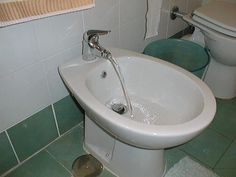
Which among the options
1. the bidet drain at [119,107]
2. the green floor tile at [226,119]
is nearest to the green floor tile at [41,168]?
the bidet drain at [119,107]

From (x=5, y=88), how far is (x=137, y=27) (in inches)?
27.8

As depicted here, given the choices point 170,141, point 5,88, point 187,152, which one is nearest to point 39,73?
point 5,88

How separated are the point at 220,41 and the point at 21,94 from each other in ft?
3.27

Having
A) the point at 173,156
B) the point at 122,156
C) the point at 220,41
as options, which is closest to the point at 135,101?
the point at 122,156

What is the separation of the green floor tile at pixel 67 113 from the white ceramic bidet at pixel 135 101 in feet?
0.40

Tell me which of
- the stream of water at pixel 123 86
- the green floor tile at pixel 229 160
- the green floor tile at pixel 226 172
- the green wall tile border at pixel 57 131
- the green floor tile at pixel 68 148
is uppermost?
the stream of water at pixel 123 86

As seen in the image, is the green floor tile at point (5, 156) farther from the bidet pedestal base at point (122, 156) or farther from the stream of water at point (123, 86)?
the stream of water at point (123, 86)

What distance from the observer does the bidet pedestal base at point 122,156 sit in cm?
95

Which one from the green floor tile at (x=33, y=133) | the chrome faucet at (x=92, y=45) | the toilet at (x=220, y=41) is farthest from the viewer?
the toilet at (x=220, y=41)

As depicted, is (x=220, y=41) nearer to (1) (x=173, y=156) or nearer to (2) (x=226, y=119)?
(2) (x=226, y=119)

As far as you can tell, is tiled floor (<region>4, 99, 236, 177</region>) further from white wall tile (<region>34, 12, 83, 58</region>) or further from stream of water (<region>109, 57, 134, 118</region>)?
white wall tile (<region>34, 12, 83, 58</region>)

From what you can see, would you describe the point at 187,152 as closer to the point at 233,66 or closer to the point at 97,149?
the point at 97,149

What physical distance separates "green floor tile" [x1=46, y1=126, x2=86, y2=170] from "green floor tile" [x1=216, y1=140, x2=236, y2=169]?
2.14 ft

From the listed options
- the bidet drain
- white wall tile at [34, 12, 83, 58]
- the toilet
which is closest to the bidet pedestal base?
the bidet drain
